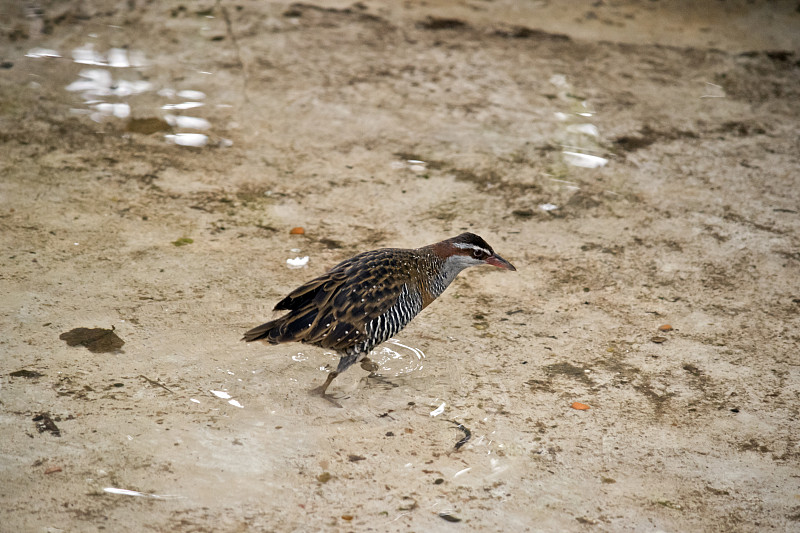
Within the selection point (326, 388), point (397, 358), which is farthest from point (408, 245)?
point (326, 388)

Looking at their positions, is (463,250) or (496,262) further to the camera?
(496,262)

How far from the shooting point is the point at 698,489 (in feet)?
12.7

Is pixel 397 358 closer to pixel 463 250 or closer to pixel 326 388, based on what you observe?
pixel 326 388

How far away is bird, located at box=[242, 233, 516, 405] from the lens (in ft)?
13.7

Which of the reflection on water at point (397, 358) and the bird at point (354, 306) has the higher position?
the bird at point (354, 306)

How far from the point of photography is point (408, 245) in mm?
5734

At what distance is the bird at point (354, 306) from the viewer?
13.7 ft

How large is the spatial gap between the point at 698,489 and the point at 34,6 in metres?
8.13

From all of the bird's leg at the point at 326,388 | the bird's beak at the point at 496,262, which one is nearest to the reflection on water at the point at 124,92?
the bird's beak at the point at 496,262

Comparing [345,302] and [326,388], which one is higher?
[345,302]

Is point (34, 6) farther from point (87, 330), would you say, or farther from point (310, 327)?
point (310, 327)

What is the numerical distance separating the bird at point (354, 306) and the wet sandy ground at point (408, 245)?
32 centimetres

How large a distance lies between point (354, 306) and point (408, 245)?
1.58 m

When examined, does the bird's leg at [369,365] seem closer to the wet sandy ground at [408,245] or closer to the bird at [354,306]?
the wet sandy ground at [408,245]
